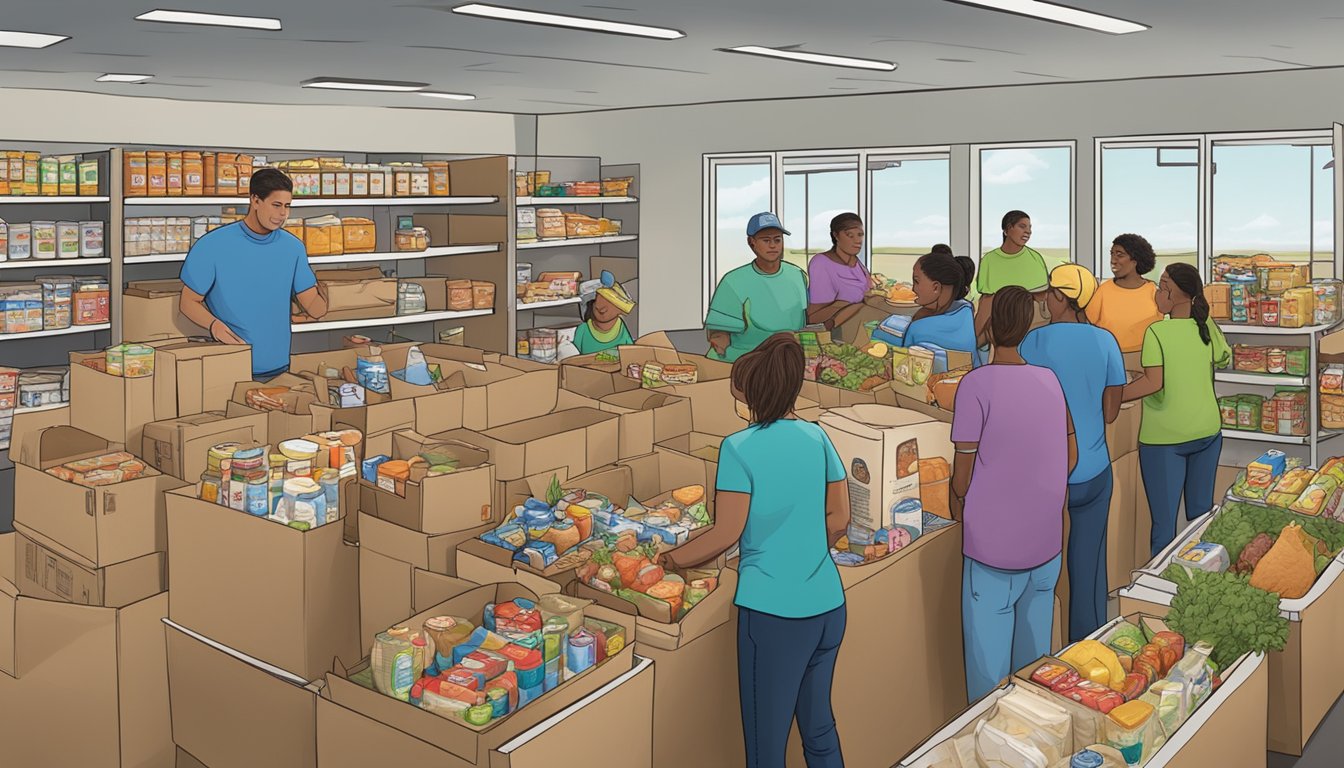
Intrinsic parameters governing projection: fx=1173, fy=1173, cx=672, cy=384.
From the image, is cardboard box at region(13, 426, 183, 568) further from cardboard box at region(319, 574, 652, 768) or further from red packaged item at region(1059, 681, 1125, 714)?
red packaged item at region(1059, 681, 1125, 714)

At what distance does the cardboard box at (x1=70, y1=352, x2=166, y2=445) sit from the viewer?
153 inches

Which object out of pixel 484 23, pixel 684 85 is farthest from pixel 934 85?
pixel 484 23

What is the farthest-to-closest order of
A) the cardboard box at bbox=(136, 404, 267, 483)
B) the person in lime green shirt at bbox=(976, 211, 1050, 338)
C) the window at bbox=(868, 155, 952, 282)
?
the window at bbox=(868, 155, 952, 282) → the person in lime green shirt at bbox=(976, 211, 1050, 338) → the cardboard box at bbox=(136, 404, 267, 483)

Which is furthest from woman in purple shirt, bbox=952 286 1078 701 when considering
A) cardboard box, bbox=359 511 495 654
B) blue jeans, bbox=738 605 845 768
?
cardboard box, bbox=359 511 495 654

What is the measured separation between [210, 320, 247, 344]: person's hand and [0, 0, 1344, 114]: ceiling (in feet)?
4.61

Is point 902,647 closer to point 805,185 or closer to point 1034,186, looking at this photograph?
point 805,185

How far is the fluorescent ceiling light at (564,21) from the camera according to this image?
5.24 m

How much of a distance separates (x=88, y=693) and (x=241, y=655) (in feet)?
1.68

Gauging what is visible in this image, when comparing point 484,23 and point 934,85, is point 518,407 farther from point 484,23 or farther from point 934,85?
point 934,85

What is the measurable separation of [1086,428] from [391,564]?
2503 millimetres

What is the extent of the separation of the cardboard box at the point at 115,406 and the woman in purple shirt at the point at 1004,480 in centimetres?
264

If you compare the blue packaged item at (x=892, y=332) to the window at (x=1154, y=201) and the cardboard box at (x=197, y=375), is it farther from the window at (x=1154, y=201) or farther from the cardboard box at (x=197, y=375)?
the window at (x=1154, y=201)

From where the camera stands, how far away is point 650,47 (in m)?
6.70

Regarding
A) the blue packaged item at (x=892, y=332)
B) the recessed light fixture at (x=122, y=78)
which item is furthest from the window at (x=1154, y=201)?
the recessed light fixture at (x=122, y=78)
